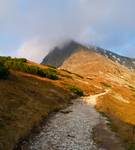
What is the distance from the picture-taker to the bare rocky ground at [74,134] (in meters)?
35.9

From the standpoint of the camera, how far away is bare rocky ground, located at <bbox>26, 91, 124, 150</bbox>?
35.9 meters

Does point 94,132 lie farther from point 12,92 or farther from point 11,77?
point 11,77

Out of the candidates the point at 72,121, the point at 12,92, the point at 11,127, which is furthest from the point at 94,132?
the point at 12,92

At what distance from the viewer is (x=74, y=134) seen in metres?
41.2

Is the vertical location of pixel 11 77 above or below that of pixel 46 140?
above

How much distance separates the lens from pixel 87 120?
51.7 metres

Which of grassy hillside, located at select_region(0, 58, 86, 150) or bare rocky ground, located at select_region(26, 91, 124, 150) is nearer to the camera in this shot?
bare rocky ground, located at select_region(26, 91, 124, 150)

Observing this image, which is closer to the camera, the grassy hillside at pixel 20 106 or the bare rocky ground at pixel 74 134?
the bare rocky ground at pixel 74 134

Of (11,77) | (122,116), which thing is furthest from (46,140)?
(11,77)

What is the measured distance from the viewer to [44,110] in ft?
170

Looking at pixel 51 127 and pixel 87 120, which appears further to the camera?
pixel 87 120

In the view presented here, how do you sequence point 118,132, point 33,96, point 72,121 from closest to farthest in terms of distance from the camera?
point 118,132 < point 72,121 < point 33,96

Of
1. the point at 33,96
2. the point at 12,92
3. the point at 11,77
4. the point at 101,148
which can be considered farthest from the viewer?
the point at 11,77

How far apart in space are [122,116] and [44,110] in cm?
1508
